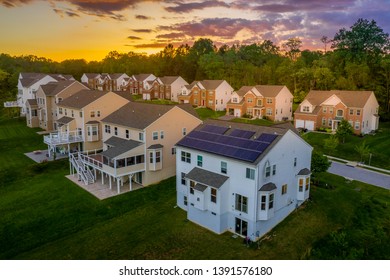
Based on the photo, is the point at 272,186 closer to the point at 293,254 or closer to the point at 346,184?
the point at 293,254

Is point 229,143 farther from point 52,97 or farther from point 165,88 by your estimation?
point 165,88

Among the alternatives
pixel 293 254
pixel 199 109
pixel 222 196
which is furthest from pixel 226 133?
pixel 199 109

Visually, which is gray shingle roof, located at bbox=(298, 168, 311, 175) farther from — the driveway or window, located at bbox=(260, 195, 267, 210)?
the driveway

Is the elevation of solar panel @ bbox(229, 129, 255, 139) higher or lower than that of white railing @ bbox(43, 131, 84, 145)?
higher

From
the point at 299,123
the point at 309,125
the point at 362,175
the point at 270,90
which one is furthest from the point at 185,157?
the point at 270,90

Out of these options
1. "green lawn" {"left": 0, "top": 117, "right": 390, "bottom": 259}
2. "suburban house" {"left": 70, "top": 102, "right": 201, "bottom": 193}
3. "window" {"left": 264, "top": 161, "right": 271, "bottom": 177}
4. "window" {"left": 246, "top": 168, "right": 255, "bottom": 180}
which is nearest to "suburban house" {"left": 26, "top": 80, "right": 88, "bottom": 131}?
"suburban house" {"left": 70, "top": 102, "right": 201, "bottom": 193}

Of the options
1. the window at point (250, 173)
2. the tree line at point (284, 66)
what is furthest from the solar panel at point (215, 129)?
the tree line at point (284, 66)

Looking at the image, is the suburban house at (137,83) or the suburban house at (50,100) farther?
the suburban house at (137,83)

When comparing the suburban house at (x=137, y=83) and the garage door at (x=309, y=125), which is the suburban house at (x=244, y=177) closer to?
the garage door at (x=309, y=125)
